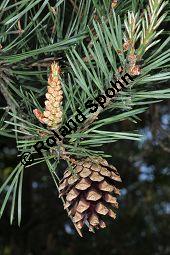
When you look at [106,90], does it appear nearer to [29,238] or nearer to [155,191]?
[29,238]

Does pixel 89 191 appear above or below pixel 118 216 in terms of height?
above

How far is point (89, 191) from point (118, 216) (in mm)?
1889

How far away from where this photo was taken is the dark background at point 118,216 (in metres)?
2.01

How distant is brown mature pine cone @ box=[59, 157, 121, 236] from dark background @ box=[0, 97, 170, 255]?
46.3 inches

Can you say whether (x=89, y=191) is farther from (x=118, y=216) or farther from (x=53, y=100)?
(x=118, y=216)

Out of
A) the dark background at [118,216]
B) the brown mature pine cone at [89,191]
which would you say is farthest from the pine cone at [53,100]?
the dark background at [118,216]

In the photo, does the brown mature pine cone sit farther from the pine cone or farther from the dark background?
the dark background

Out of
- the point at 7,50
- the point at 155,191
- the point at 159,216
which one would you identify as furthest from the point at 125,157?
the point at 7,50

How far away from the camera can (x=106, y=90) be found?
552mm

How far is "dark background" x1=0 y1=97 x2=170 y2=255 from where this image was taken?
2.01 metres

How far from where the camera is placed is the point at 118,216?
7.87 ft

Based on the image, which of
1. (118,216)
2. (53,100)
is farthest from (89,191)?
(118,216)

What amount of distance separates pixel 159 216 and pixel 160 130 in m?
1.34

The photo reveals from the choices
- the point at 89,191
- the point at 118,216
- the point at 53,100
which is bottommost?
the point at 118,216
